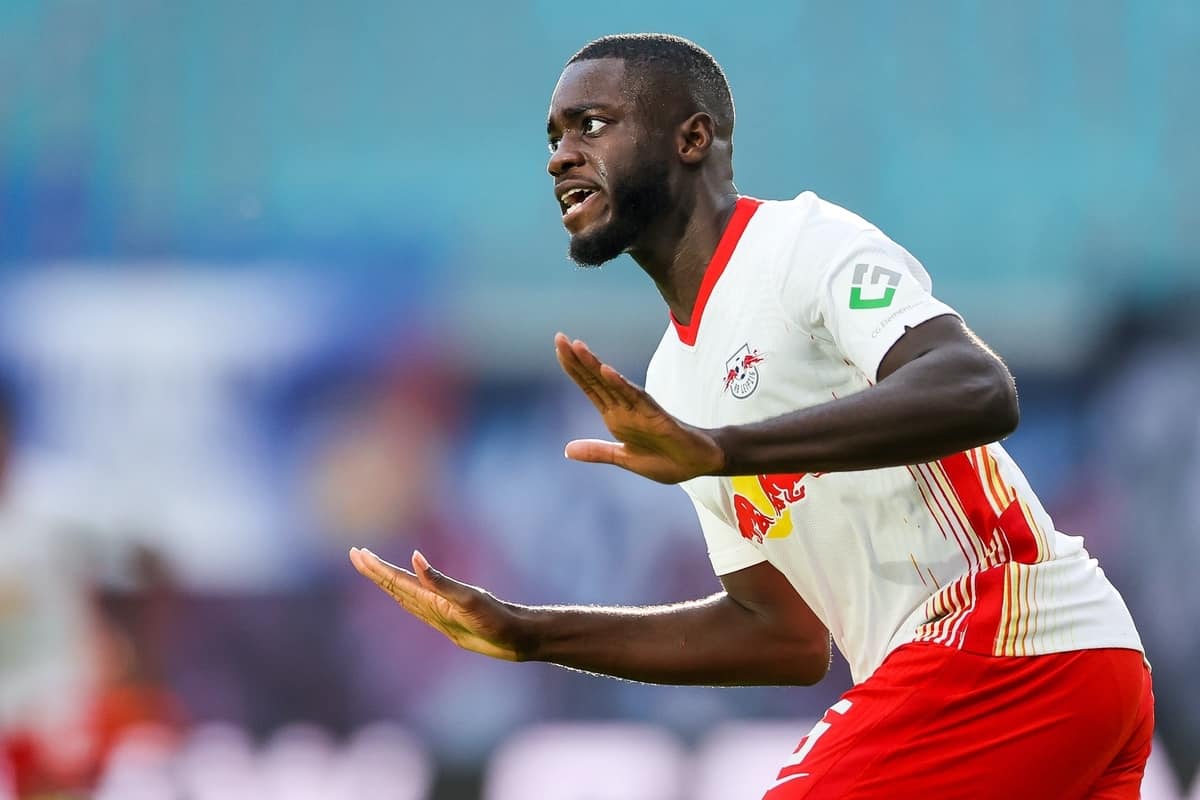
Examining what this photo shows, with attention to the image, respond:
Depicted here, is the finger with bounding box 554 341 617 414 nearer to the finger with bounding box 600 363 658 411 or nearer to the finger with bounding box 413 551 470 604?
the finger with bounding box 600 363 658 411

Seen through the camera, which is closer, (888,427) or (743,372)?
(888,427)

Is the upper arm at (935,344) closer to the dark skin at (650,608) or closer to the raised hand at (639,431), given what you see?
the raised hand at (639,431)

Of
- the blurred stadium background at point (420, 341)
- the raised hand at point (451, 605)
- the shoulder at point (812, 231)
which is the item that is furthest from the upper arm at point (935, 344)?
the blurred stadium background at point (420, 341)

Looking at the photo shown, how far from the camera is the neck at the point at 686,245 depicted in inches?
144

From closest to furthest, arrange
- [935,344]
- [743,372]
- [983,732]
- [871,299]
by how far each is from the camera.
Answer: [935,344] → [871,299] → [983,732] → [743,372]

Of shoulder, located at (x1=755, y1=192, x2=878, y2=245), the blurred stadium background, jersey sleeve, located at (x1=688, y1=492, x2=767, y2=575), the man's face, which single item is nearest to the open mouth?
the man's face

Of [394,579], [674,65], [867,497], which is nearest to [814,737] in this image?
[867,497]

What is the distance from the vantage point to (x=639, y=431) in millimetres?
2578

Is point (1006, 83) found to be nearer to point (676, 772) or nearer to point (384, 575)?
point (676, 772)

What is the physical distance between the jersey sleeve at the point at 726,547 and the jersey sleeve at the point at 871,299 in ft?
2.62

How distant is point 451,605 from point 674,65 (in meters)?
1.38

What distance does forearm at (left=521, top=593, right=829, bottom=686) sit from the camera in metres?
3.73

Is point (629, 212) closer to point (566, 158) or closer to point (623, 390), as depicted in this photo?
point (566, 158)

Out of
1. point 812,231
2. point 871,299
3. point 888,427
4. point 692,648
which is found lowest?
point 692,648
